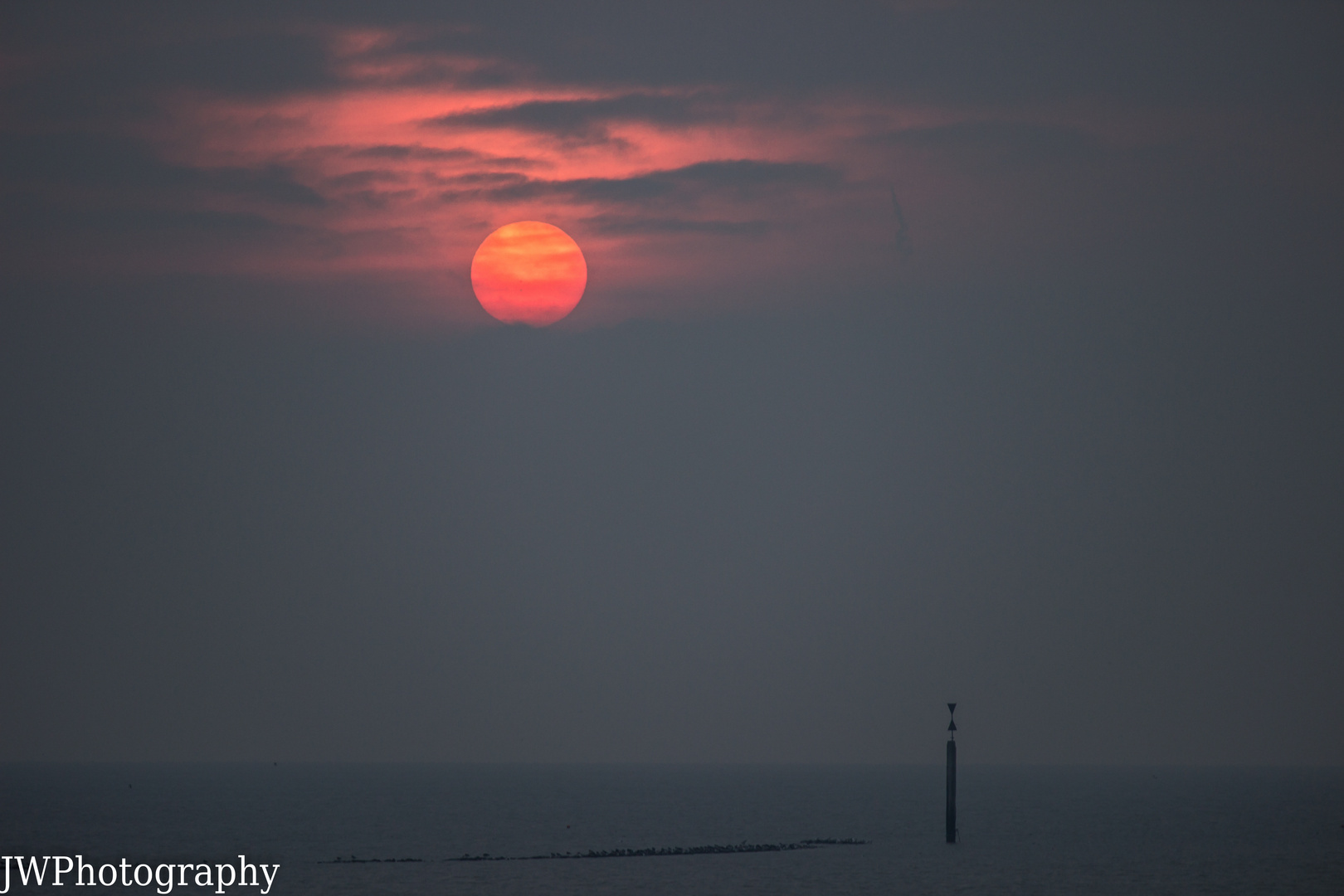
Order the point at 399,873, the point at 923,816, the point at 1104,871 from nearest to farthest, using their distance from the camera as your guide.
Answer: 1. the point at 399,873
2. the point at 1104,871
3. the point at 923,816

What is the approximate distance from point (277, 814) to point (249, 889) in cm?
8561

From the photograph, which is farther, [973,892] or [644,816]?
[644,816]

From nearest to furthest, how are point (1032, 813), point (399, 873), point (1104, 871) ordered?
point (399, 873) → point (1104, 871) → point (1032, 813)

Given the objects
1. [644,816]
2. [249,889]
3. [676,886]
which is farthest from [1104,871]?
[644,816]

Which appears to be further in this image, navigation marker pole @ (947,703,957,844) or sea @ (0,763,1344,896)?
navigation marker pole @ (947,703,957,844)

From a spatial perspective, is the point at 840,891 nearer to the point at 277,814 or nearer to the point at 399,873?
the point at 399,873

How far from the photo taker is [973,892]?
88062 mm

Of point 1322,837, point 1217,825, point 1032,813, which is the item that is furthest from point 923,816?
point 1322,837

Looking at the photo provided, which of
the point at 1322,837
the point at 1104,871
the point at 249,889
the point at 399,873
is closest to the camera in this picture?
the point at 249,889

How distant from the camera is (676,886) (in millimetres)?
86438

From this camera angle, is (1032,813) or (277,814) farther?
(1032,813)

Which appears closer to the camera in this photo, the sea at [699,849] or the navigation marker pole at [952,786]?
the sea at [699,849]

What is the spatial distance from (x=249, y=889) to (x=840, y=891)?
36.1 meters

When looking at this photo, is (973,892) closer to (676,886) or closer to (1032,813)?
(676,886)
